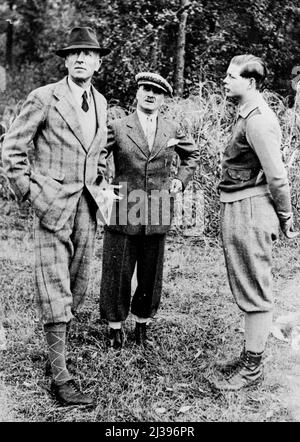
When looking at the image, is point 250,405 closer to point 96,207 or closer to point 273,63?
point 96,207

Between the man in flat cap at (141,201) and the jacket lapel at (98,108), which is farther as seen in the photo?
the man in flat cap at (141,201)

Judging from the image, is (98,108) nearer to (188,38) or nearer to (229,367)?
(229,367)

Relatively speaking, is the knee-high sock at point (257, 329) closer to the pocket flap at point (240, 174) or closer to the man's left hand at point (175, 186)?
the pocket flap at point (240, 174)

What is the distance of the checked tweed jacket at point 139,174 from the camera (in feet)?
12.6

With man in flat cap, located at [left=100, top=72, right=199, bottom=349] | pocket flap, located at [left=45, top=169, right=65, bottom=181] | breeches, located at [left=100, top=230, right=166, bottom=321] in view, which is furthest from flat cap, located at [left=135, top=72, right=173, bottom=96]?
breeches, located at [left=100, top=230, right=166, bottom=321]

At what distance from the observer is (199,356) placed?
4.02 m

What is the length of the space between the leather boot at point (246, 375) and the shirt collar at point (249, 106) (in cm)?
144

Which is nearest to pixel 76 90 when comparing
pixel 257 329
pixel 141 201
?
pixel 141 201

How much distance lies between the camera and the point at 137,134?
3824 mm

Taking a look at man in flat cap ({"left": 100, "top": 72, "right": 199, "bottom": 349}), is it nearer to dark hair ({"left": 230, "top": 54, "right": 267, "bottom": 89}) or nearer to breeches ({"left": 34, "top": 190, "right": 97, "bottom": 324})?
breeches ({"left": 34, "top": 190, "right": 97, "bottom": 324})

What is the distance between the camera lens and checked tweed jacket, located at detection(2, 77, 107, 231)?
3.19 m

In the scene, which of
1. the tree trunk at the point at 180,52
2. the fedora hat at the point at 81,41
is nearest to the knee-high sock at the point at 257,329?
the fedora hat at the point at 81,41

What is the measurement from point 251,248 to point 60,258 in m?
1.13

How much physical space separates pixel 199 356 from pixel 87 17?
27.7 feet
